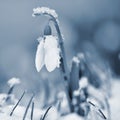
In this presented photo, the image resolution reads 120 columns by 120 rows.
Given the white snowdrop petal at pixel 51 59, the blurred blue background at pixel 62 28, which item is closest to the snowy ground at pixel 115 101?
A: the white snowdrop petal at pixel 51 59

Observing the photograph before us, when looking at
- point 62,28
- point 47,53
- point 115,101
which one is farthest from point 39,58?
point 62,28

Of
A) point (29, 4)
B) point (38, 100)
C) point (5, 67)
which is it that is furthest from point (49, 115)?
point (29, 4)

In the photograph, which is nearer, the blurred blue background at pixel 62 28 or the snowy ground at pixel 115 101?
the snowy ground at pixel 115 101

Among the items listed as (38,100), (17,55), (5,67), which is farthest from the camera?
(17,55)

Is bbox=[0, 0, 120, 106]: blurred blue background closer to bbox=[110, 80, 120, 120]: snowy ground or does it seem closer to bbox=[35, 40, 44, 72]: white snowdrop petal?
bbox=[110, 80, 120, 120]: snowy ground

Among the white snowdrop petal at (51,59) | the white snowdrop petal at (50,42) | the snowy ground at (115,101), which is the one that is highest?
the white snowdrop petal at (50,42)

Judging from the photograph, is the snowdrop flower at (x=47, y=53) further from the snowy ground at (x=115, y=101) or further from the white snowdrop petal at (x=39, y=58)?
the snowy ground at (x=115, y=101)

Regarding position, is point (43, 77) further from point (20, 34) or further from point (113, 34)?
point (20, 34)

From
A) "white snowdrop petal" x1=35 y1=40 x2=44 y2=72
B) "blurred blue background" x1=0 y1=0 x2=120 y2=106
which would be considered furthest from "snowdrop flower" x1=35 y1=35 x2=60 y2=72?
"blurred blue background" x1=0 y1=0 x2=120 y2=106
